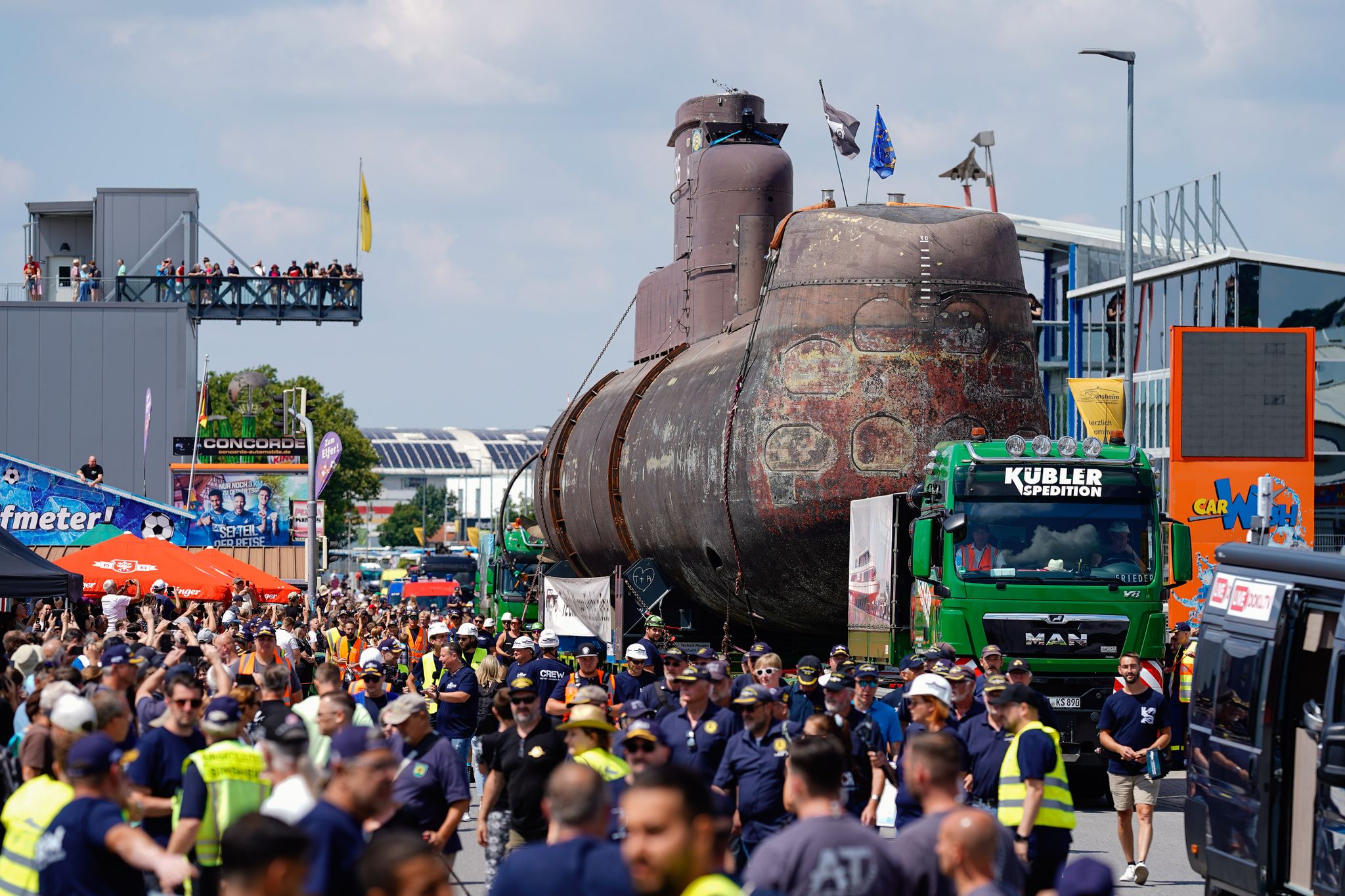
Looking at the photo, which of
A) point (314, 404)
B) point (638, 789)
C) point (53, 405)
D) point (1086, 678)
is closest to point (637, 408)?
point (1086, 678)

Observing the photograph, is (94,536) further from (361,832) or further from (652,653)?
(361,832)

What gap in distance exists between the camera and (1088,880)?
17.1ft

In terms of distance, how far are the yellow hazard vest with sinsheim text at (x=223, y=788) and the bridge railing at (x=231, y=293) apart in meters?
49.6

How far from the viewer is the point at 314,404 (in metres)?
92.5

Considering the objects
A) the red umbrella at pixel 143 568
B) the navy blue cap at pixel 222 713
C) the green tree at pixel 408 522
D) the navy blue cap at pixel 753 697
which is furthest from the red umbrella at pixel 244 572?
the green tree at pixel 408 522

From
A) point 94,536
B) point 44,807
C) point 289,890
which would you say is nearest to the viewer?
point 289,890

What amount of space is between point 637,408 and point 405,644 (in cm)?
440

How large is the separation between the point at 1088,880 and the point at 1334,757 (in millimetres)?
3071

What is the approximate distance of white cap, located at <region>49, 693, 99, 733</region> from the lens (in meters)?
7.32

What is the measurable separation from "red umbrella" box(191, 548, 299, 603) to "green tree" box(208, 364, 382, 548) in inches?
1924

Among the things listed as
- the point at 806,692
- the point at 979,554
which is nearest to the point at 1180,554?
the point at 979,554

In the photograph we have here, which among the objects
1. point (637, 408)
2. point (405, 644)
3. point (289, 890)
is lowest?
point (405, 644)

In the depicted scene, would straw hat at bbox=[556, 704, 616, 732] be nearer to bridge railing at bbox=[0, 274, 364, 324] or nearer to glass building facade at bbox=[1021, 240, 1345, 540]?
glass building facade at bbox=[1021, 240, 1345, 540]

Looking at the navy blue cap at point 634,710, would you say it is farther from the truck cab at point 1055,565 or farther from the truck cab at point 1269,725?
the truck cab at point 1055,565
